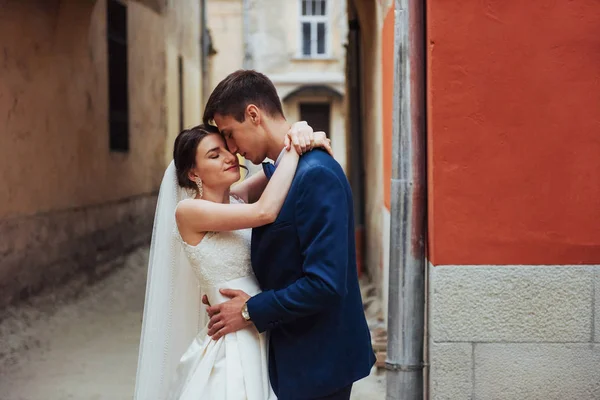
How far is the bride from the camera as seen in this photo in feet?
7.72

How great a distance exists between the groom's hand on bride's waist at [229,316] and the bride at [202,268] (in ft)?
0.15

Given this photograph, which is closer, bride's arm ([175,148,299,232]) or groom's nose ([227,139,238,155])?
bride's arm ([175,148,299,232])

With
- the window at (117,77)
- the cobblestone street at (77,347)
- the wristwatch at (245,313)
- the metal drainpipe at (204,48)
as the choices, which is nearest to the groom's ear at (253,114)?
the wristwatch at (245,313)

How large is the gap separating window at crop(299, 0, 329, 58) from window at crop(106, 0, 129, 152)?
14.1 m

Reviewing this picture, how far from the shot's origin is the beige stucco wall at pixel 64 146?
723 cm

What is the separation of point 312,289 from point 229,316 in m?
0.36

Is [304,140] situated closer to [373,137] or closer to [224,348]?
[224,348]

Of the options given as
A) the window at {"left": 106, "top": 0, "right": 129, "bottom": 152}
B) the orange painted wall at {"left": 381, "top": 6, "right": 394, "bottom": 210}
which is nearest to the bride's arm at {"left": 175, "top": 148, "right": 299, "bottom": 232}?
the orange painted wall at {"left": 381, "top": 6, "right": 394, "bottom": 210}

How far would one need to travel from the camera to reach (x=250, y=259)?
2.51 meters

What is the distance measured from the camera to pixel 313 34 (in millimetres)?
24984

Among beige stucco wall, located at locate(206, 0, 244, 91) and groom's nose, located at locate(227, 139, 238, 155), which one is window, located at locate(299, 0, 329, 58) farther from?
groom's nose, located at locate(227, 139, 238, 155)

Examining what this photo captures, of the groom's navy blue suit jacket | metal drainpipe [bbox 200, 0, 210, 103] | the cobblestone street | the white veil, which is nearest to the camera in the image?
the groom's navy blue suit jacket

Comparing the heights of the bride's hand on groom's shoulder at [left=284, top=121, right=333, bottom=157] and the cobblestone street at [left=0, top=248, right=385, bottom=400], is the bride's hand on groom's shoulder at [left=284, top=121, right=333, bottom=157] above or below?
above

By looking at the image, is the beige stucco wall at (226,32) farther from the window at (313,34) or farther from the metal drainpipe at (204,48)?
the metal drainpipe at (204,48)
